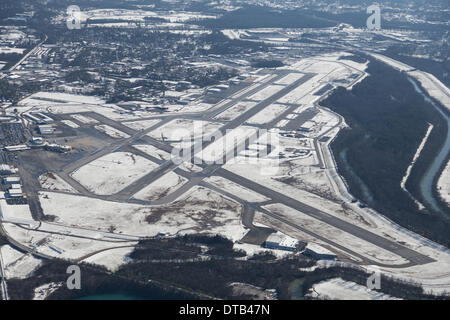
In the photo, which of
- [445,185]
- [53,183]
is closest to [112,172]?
[53,183]

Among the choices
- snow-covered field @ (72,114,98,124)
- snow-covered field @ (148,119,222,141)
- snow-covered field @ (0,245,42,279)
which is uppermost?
snow-covered field @ (0,245,42,279)

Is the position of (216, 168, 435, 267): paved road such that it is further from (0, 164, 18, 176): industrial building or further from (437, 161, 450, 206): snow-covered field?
(0, 164, 18, 176): industrial building

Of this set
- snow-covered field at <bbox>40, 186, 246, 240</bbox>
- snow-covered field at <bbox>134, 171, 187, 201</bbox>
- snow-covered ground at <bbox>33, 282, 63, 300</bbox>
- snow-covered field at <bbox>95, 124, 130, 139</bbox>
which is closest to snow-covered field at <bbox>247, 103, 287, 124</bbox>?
snow-covered field at <bbox>95, 124, 130, 139</bbox>

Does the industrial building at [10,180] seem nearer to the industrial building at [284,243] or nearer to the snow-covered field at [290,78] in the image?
the industrial building at [284,243]

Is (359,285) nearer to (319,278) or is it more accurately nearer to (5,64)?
(319,278)

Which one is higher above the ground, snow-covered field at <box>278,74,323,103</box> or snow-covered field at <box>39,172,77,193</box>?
snow-covered field at <box>39,172,77,193</box>

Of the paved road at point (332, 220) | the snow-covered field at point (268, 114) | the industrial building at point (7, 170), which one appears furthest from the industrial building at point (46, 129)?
the snow-covered field at point (268, 114)
